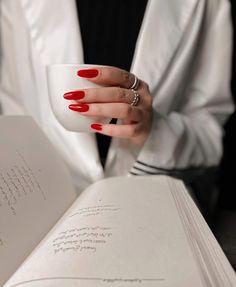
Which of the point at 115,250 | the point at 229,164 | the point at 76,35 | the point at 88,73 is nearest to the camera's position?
the point at 115,250

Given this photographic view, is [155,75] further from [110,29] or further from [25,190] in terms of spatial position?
[25,190]

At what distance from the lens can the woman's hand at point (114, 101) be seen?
45 cm

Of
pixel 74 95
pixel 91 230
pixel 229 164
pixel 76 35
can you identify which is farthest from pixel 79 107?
pixel 229 164

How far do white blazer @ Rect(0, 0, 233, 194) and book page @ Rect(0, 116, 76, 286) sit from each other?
0.15 metres

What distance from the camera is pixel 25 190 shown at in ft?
1.30

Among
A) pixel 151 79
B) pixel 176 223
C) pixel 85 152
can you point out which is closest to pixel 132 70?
pixel 151 79

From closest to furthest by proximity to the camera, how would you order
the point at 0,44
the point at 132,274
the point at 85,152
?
the point at 132,274, the point at 85,152, the point at 0,44

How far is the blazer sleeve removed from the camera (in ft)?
2.10

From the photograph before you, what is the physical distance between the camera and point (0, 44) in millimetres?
751

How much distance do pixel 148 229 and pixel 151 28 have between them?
405mm

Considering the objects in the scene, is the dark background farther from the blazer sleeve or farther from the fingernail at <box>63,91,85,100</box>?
the fingernail at <box>63,91,85,100</box>

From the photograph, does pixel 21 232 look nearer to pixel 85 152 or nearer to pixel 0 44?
pixel 85 152

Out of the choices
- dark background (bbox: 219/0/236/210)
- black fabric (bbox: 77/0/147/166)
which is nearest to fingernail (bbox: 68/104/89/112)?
black fabric (bbox: 77/0/147/166)

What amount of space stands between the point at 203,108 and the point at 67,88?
0.36 meters
